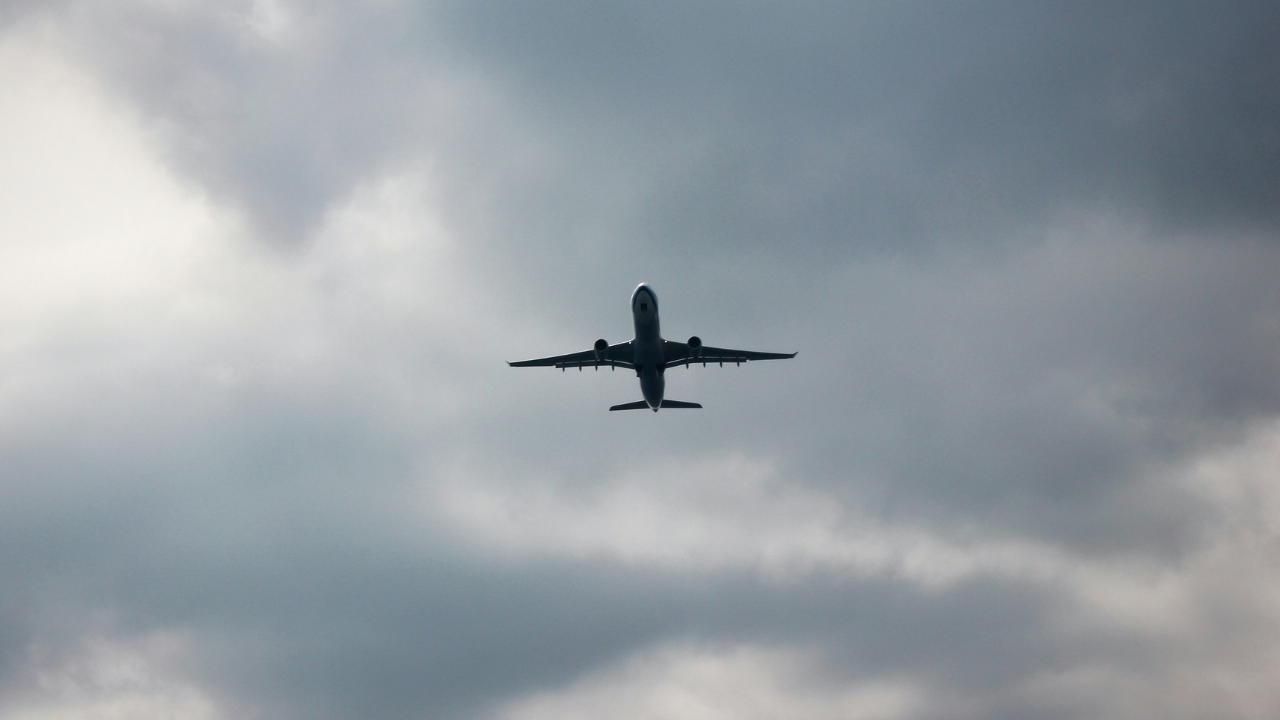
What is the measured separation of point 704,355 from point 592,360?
1120 centimetres

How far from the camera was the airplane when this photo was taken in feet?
283

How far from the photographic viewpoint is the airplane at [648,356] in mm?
86125

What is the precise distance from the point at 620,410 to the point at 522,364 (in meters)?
11.1

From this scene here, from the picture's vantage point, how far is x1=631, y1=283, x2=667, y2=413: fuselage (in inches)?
3361

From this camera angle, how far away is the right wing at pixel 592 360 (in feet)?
311

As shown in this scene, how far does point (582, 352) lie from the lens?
97.8 m

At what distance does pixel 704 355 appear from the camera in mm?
98812

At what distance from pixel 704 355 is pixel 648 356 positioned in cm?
950

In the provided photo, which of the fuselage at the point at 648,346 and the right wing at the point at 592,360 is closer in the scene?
the fuselage at the point at 648,346

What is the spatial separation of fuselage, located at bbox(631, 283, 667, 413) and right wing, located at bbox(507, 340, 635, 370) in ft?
5.45

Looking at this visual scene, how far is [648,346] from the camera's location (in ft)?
295

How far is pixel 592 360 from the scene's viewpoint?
9875 cm

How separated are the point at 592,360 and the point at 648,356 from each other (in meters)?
9.37

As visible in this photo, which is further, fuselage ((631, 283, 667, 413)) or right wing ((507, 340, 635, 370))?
right wing ((507, 340, 635, 370))
